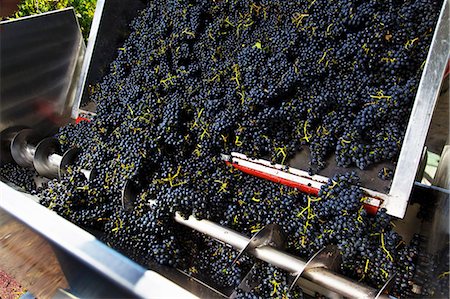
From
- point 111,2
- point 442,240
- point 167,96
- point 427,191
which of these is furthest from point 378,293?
point 111,2

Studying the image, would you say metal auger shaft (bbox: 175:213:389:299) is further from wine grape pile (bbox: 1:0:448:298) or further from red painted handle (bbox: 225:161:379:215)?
red painted handle (bbox: 225:161:379:215)

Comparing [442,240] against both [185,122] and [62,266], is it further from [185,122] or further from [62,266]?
[62,266]

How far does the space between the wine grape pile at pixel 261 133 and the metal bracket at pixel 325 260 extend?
39 millimetres

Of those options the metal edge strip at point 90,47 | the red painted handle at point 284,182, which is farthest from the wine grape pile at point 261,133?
the metal edge strip at point 90,47

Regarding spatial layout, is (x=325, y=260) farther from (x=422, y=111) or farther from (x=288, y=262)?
(x=422, y=111)

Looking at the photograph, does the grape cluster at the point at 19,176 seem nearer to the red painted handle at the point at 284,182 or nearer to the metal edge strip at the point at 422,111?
the red painted handle at the point at 284,182

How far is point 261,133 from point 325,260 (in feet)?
1.89

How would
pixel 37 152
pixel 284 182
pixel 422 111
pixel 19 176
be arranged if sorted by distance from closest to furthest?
pixel 422 111 < pixel 284 182 < pixel 37 152 < pixel 19 176

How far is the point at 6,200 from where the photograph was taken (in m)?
1.39

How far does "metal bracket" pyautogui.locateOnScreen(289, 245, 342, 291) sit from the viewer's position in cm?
124

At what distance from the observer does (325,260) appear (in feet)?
4.22

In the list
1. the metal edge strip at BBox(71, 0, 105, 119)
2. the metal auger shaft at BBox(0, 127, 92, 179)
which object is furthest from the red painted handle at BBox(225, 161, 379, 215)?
the metal edge strip at BBox(71, 0, 105, 119)

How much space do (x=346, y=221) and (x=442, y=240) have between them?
0.30 m

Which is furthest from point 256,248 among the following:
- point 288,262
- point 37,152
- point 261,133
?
point 37,152
